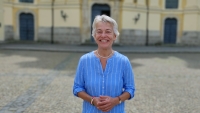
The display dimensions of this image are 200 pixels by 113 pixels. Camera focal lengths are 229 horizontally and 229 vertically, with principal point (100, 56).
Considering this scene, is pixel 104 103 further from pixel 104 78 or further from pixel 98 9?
pixel 98 9

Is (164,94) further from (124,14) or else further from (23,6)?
(23,6)

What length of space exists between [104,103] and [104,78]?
236 millimetres

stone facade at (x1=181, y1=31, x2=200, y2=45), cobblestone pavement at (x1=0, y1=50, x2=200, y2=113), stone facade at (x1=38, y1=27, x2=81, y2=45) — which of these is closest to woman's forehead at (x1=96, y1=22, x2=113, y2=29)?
cobblestone pavement at (x1=0, y1=50, x2=200, y2=113)

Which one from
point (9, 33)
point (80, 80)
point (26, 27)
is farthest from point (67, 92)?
point (26, 27)

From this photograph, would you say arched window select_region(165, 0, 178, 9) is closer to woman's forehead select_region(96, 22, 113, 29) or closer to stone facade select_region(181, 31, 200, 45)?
stone facade select_region(181, 31, 200, 45)

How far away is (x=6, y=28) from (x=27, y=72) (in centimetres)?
1323

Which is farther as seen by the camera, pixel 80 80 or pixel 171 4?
pixel 171 4

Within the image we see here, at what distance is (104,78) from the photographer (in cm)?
219

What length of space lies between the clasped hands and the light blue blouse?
0.26ft

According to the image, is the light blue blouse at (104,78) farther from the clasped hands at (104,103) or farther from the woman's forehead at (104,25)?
the woman's forehead at (104,25)

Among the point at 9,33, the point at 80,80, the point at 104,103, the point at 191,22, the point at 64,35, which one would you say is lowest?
the point at 104,103

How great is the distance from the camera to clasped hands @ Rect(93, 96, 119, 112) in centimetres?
211

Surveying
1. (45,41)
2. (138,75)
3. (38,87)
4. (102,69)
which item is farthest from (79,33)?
(102,69)

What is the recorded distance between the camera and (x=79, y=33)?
64.5 feet
